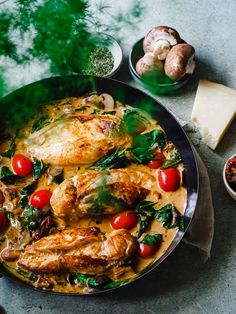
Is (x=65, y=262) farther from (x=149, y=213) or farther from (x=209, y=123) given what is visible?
(x=209, y=123)

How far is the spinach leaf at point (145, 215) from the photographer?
14.1 ft

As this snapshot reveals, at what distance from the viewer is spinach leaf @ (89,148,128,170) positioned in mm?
4613

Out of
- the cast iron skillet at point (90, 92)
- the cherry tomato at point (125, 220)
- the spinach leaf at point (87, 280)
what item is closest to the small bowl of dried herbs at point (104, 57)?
the cast iron skillet at point (90, 92)

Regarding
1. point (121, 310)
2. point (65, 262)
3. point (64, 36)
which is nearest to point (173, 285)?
point (121, 310)

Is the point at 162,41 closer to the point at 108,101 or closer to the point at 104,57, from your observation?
the point at 104,57

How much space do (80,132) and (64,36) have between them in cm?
91

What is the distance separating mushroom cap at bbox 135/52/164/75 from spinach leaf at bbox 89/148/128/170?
42.9 inches

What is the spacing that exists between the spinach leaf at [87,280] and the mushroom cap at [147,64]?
2327mm

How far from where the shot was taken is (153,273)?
14.1ft

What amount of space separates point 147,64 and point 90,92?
0.70 m

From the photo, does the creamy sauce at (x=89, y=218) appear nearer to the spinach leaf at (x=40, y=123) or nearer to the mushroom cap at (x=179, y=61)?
the spinach leaf at (x=40, y=123)

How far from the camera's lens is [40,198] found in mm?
4438

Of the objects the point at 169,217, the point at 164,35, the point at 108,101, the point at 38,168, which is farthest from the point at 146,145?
the point at 164,35

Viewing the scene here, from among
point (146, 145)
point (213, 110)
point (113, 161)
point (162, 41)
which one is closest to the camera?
point (113, 161)
